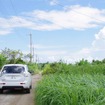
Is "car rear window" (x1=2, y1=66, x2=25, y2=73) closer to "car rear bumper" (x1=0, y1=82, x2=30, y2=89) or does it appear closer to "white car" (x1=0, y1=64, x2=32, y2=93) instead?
"white car" (x1=0, y1=64, x2=32, y2=93)

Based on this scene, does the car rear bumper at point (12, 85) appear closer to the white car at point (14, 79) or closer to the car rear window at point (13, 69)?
the white car at point (14, 79)

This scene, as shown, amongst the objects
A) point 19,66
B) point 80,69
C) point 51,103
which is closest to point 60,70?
point 80,69

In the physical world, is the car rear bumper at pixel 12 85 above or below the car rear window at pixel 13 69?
below

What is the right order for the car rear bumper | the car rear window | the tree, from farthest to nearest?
1. the tree
2. the car rear window
3. the car rear bumper

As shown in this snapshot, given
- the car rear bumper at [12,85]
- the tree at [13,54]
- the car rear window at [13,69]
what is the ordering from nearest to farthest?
the car rear bumper at [12,85] < the car rear window at [13,69] < the tree at [13,54]

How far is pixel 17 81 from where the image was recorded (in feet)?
63.3

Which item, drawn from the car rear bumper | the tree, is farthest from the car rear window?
the tree

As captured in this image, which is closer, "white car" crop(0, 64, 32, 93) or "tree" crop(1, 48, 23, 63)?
"white car" crop(0, 64, 32, 93)

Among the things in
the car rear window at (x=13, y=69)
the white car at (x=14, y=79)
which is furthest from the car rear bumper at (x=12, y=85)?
the car rear window at (x=13, y=69)

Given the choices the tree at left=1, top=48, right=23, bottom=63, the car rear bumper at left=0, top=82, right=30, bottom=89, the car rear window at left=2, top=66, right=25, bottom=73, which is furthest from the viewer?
the tree at left=1, top=48, right=23, bottom=63

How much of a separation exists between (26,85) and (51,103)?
9742mm

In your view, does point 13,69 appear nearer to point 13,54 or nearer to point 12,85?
point 12,85

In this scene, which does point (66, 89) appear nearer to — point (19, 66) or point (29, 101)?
point (29, 101)

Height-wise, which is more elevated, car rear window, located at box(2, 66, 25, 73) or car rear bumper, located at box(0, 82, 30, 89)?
car rear window, located at box(2, 66, 25, 73)
